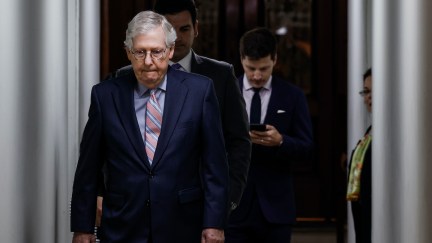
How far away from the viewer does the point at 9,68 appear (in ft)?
10.5

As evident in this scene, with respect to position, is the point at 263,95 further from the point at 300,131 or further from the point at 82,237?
the point at 82,237

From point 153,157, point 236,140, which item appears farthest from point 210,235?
point 236,140

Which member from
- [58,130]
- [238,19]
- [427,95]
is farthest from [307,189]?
[427,95]

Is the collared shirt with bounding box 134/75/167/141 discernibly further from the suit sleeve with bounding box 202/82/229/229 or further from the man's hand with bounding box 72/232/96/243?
the man's hand with bounding box 72/232/96/243

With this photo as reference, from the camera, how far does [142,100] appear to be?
11.2 ft

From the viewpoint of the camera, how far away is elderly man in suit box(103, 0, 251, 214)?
3.85m

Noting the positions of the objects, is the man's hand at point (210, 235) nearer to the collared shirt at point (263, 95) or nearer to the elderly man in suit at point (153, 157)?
the elderly man in suit at point (153, 157)

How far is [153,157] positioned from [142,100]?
21 centimetres

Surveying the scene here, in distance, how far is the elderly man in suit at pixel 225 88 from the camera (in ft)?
12.6

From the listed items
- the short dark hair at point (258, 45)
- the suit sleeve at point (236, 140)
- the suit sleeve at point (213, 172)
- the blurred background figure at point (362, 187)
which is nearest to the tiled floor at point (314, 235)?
the blurred background figure at point (362, 187)

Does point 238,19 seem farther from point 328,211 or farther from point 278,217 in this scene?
point 278,217

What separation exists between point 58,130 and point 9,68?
1.08 meters

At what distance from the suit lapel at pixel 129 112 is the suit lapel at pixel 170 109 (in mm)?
61

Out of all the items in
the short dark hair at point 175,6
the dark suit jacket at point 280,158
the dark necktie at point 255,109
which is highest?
the short dark hair at point 175,6
